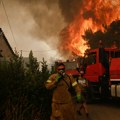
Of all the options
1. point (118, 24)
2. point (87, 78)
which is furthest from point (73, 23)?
point (87, 78)

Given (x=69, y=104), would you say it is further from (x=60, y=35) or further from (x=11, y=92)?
(x=60, y=35)

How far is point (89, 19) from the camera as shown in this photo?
52875mm

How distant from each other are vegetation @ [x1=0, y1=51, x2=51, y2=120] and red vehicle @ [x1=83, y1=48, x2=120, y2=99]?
6.99m

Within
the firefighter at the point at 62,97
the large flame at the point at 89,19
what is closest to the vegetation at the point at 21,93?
the firefighter at the point at 62,97

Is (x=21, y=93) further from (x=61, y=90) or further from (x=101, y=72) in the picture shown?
(x=101, y=72)

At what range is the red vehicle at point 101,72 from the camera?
18.4 m

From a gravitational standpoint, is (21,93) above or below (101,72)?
below

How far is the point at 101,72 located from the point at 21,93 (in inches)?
346

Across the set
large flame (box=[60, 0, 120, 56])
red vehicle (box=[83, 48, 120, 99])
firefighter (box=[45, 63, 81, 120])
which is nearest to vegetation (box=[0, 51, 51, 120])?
firefighter (box=[45, 63, 81, 120])

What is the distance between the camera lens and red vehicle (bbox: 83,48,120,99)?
1836 centimetres

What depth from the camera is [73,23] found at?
54.9 meters

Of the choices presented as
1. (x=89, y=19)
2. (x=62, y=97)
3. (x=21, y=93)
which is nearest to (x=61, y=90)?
(x=62, y=97)

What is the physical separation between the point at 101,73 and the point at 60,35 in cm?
4011

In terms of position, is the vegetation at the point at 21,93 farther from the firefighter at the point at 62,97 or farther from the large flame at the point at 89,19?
the large flame at the point at 89,19
